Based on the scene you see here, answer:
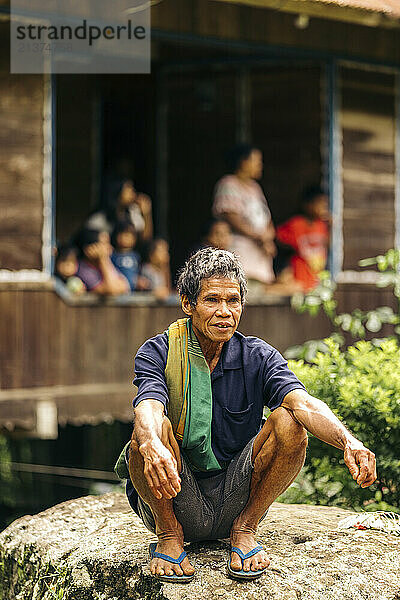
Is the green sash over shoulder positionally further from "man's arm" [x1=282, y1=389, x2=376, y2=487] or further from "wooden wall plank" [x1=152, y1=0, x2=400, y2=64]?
"wooden wall plank" [x1=152, y1=0, x2=400, y2=64]

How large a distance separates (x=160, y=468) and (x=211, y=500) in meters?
0.59

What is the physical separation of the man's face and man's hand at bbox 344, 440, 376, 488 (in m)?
0.62

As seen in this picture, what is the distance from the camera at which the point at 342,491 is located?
466 cm

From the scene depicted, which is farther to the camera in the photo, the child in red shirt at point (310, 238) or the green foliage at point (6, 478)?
the child in red shirt at point (310, 238)

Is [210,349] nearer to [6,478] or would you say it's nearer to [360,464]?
[360,464]

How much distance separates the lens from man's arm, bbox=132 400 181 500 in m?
3.07

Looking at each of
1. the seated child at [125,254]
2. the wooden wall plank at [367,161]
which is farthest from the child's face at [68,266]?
the wooden wall plank at [367,161]

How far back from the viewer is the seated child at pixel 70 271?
7562 mm

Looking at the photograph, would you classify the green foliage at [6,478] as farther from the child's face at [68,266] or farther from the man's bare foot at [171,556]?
the man's bare foot at [171,556]

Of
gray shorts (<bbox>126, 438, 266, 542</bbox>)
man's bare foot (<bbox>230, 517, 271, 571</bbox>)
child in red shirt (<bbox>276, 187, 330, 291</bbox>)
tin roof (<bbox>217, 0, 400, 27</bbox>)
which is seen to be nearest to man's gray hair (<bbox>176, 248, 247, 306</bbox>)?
gray shorts (<bbox>126, 438, 266, 542</bbox>)

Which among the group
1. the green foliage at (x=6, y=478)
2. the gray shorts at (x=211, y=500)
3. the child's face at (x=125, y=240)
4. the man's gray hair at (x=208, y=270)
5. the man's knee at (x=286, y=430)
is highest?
the child's face at (x=125, y=240)

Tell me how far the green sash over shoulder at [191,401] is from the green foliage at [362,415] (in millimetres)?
1132

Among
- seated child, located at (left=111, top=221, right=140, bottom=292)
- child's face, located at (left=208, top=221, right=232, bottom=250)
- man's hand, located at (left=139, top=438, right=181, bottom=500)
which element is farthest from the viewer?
child's face, located at (left=208, top=221, right=232, bottom=250)

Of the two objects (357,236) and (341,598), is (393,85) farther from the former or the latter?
(341,598)
